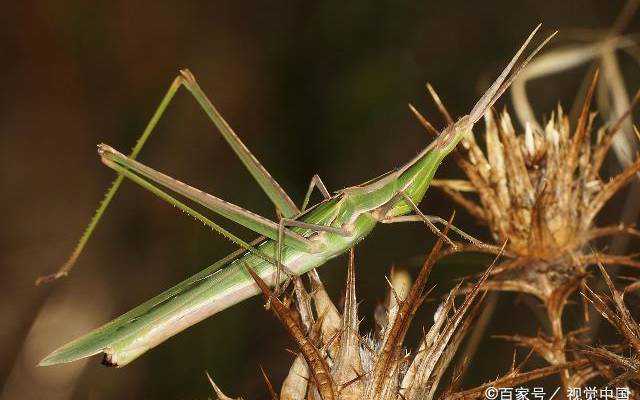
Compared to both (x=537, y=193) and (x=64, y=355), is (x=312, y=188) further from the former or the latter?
(x=64, y=355)

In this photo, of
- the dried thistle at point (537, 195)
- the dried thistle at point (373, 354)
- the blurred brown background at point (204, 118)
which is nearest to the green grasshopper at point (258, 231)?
the dried thistle at point (537, 195)

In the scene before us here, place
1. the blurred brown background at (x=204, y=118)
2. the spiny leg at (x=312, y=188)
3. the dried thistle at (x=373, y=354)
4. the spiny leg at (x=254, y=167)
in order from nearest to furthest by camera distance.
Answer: the dried thistle at (x=373, y=354) → the spiny leg at (x=254, y=167) → the spiny leg at (x=312, y=188) → the blurred brown background at (x=204, y=118)

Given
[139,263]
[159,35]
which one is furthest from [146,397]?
[159,35]

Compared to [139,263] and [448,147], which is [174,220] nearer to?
[139,263]

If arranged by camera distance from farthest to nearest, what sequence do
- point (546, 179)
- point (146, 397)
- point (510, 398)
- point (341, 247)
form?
point (146, 397)
point (341, 247)
point (546, 179)
point (510, 398)

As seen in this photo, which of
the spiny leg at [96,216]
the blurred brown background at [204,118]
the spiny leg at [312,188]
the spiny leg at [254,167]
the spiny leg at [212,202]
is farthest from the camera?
the blurred brown background at [204,118]

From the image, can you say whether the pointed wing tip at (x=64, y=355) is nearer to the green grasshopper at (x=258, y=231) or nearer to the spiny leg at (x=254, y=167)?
the green grasshopper at (x=258, y=231)
